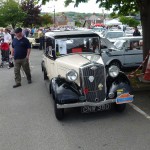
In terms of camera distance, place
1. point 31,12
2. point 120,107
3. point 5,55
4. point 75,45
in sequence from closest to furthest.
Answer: point 120,107 < point 75,45 < point 5,55 < point 31,12

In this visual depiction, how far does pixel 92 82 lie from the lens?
636 cm

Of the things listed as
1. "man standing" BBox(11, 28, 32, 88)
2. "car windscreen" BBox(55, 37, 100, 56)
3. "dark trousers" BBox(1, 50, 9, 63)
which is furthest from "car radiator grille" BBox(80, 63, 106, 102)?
"dark trousers" BBox(1, 50, 9, 63)

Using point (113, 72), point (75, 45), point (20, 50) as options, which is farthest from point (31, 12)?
point (113, 72)

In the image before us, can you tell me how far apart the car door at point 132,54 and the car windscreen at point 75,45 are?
14.8ft

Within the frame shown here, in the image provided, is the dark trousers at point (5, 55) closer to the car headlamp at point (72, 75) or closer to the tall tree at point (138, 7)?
the tall tree at point (138, 7)

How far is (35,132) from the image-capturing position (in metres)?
5.72

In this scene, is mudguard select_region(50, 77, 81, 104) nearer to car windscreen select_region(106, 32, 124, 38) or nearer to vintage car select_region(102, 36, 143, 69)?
vintage car select_region(102, 36, 143, 69)

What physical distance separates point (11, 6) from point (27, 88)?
2909 centimetres

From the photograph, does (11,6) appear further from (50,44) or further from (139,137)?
(139,137)

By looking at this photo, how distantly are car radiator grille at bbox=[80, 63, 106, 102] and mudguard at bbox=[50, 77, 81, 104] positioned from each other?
0.75 feet

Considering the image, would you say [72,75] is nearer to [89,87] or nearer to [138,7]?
[89,87]

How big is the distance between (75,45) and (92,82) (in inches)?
71.3

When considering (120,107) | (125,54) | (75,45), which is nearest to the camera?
(120,107)

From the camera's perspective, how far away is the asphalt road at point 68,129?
506 centimetres
